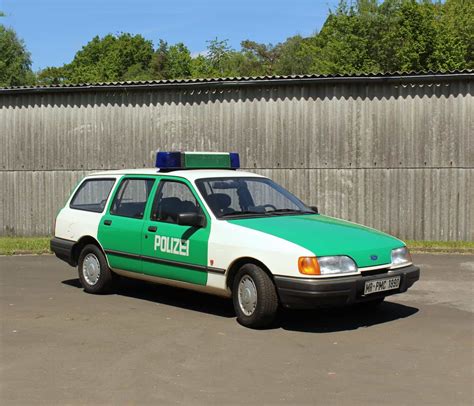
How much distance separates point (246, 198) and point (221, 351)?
8.16 feet

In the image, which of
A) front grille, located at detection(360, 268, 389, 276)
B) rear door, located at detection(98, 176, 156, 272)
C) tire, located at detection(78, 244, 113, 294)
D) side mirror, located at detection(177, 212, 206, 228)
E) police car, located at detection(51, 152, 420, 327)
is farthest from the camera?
tire, located at detection(78, 244, 113, 294)

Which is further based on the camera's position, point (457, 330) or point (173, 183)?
point (173, 183)

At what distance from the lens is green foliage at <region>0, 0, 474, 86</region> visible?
45.3 meters

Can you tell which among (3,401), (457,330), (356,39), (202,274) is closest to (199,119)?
(202,274)

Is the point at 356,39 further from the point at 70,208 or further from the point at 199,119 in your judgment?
the point at 70,208

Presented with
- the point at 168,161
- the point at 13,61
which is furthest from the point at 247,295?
the point at 13,61

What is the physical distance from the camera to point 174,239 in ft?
26.8

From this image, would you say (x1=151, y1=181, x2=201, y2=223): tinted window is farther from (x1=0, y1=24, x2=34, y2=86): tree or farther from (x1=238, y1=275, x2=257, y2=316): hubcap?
(x1=0, y1=24, x2=34, y2=86): tree

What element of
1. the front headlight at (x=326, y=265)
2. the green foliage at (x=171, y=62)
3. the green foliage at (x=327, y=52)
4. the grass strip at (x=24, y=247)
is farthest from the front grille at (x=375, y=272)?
the green foliage at (x=171, y=62)

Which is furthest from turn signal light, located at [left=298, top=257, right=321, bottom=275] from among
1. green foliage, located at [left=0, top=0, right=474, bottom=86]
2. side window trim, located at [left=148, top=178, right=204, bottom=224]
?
green foliage, located at [left=0, top=0, right=474, bottom=86]

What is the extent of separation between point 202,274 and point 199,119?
361 inches

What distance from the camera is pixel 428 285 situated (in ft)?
32.9

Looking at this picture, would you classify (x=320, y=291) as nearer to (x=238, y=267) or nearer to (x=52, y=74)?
(x=238, y=267)

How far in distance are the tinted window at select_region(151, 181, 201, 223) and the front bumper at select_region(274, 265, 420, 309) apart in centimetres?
169
